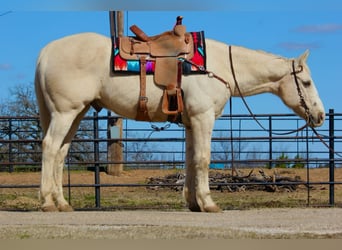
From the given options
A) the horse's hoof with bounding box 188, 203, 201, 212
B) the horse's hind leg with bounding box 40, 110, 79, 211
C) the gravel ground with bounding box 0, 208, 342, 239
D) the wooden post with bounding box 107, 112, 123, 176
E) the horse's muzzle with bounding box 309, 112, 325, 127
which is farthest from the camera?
the wooden post with bounding box 107, 112, 123, 176

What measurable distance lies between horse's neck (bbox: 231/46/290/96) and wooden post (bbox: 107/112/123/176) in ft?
9.96

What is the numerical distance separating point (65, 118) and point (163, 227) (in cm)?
251

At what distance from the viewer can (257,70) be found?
34.5ft

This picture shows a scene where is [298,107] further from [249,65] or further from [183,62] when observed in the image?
[183,62]

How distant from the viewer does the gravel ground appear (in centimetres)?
736

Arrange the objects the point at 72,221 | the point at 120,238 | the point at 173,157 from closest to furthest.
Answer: the point at 120,238, the point at 72,221, the point at 173,157

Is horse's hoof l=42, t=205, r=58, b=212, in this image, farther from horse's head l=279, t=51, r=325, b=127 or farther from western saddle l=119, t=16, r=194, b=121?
horse's head l=279, t=51, r=325, b=127

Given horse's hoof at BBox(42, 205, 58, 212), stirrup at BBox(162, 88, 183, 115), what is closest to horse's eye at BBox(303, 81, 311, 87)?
stirrup at BBox(162, 88, 183, 115)

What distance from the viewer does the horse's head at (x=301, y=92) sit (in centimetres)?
1048

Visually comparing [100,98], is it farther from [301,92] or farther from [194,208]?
[301,92]

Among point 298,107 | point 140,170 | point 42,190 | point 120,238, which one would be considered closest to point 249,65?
point 298,107

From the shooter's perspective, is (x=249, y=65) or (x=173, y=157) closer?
(x=249, y=65)

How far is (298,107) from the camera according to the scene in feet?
34.6

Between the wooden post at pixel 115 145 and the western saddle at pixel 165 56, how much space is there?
303 centimetres
